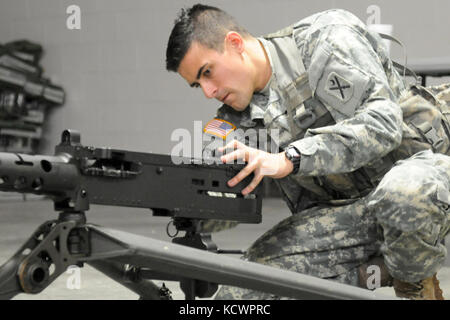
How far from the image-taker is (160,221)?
4.27 m

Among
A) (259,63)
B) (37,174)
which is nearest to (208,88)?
(259,63)

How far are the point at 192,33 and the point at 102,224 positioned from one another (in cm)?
245

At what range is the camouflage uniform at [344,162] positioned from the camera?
5.15 feet

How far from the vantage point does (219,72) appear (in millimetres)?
1675

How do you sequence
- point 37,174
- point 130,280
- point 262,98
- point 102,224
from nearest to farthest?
point 37,174 < point 130,280 < point 262,98 < point 102,224

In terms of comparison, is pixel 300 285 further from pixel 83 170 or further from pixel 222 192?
pixel 83 170

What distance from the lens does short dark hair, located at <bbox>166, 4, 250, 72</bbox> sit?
1.64 meters

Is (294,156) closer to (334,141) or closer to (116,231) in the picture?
(334,141)

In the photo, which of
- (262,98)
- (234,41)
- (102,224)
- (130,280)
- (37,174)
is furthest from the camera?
(102,224)

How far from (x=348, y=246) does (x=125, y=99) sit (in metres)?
4.12

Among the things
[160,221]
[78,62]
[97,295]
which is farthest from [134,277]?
[78,62]

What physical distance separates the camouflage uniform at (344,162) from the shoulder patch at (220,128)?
7 centimetres

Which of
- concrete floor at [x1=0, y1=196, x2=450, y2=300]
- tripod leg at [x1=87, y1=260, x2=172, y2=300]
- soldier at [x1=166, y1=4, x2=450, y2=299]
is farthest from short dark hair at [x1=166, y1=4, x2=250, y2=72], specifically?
concrete floor at [x1=0, y1=196, x2=450, y2=300]

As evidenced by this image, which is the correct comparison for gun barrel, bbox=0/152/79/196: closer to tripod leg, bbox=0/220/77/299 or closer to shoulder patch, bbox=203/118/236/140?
tripod leg, bbox=0/220/77/299
